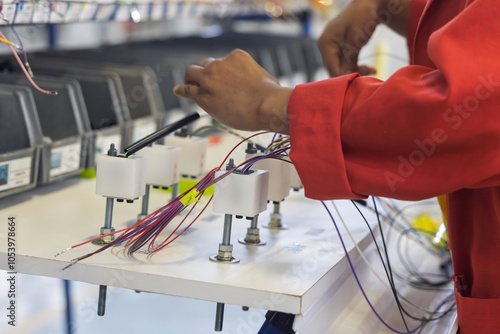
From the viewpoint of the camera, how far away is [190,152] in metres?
1.30

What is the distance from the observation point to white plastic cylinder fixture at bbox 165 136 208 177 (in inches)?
51.0

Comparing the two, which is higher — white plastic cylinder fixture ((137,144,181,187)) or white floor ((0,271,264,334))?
white plastic cylinder fixture ((137,144,181,187))

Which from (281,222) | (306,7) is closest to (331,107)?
(281,222)

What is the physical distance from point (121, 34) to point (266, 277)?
2.11 meters

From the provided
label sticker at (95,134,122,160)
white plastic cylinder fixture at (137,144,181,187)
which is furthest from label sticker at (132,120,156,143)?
white plastic cylinder fixture at (137,144,181,187)

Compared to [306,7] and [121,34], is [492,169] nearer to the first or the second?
[121,34]

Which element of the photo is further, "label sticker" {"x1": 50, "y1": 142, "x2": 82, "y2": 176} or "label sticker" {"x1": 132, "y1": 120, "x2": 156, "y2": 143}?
"label sticker" {"x1": 132, "y1": 120, "x2": 156, "y2": 143}

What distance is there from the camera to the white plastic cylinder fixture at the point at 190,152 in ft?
4.25

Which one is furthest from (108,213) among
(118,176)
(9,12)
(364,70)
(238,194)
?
(364,70)

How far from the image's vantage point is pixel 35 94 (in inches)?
54.4

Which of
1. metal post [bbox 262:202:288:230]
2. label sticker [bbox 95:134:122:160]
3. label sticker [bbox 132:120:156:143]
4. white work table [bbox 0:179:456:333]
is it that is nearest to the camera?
white work table [bbox 0:179:456:333]

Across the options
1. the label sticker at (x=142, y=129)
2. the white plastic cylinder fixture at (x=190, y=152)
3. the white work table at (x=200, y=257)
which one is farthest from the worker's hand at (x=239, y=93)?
the label sticker at (x=142, y=129)

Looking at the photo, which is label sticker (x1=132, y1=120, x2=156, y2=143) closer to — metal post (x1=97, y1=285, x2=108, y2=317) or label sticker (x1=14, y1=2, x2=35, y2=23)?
label sticker (x1=14, y1=2, x2=35, y2=23)

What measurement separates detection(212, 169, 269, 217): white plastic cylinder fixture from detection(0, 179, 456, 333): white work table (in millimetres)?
84
